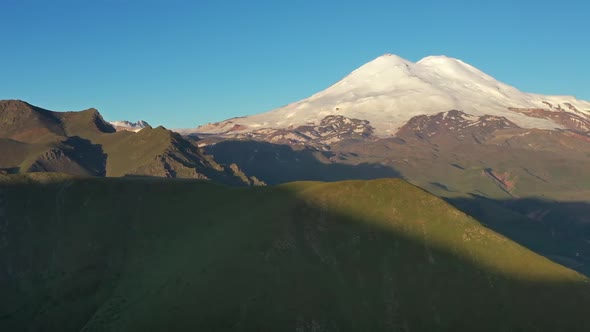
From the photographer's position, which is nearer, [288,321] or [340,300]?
[288,321]

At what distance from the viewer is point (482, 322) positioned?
175750 mm

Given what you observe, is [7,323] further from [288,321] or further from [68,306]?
[288,321]

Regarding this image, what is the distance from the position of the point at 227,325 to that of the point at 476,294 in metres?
76.8

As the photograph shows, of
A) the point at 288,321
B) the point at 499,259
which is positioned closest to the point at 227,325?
the point at 288,321

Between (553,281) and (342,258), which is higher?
(342,258)

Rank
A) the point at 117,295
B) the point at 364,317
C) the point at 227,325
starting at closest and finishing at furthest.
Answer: the point at 227,325, the point at 364,317, the point at 117,295

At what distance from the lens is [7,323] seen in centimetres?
19875

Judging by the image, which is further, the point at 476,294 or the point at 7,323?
the point at 7,323

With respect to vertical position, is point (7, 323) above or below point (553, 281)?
above

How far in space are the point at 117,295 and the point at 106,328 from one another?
19.4 meters

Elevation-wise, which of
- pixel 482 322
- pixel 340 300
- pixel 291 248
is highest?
pixel 291 248

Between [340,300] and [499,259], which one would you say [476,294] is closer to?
[499,259]

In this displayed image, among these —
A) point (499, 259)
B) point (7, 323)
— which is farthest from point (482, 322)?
point (7, 323)

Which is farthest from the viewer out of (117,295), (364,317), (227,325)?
(117,295)
